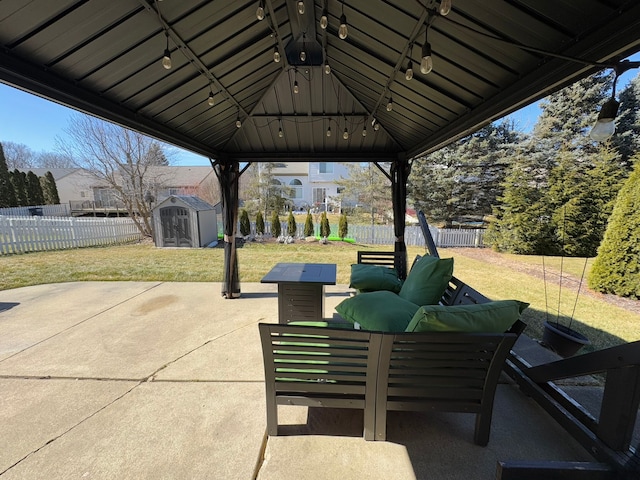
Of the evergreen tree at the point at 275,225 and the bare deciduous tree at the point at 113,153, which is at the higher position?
the bare deciduous tree at the point at 113,153

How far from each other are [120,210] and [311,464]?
20.8 metres

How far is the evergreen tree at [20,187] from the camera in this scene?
16.8 metres

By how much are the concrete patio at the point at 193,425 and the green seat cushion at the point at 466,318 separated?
30.1 inches

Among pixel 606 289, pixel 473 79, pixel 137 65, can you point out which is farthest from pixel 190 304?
pixel 606 289

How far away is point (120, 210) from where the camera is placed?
17.6 metres

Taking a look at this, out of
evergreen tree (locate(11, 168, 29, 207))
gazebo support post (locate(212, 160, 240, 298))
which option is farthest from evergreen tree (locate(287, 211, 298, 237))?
evergreen tree (locate(11, 168, 29, 207))

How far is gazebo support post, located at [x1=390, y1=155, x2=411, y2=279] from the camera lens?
4.38 metres

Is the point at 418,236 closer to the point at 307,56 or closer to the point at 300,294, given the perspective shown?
the point at 300,294

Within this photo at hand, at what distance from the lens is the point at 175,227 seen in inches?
354

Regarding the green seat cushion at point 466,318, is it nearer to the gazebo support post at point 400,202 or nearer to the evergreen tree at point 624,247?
the gazebo support post at point 400,202

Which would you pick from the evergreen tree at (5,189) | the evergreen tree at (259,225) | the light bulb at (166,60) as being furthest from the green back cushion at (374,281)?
the evergreen tree at (5,189)

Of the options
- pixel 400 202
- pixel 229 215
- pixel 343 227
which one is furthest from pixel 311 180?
pixel 229 215

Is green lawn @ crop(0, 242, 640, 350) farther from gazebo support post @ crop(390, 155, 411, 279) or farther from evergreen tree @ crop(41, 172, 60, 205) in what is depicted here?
evergreen tree @ crop(41, 172, 60, 205)

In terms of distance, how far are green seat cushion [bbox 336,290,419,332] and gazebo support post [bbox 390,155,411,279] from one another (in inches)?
75.4
